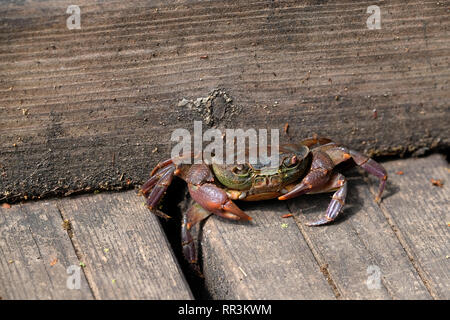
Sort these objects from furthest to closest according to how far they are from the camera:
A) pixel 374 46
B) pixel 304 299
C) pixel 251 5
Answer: pixel 374 46
pixel 251 5
pixel 304 299

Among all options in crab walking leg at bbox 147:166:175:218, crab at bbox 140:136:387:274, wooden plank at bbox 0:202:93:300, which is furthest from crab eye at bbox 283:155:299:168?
wooden plank at bbox 0:202:93:300

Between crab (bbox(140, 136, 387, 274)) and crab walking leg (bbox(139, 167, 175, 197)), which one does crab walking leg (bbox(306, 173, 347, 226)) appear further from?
crab walking leg (bbox(139, 167, 175, 197))

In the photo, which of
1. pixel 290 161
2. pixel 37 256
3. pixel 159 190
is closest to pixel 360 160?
pixel 290 161

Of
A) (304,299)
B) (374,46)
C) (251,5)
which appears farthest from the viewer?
(374,46)

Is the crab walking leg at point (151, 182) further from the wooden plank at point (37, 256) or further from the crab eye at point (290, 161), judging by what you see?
the crab eye at point (290, 161)

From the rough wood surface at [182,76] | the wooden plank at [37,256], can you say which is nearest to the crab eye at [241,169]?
the rough wood surface at [182,76]

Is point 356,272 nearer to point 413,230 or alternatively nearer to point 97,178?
point 413,230

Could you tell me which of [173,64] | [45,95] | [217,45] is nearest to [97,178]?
[45,95]
